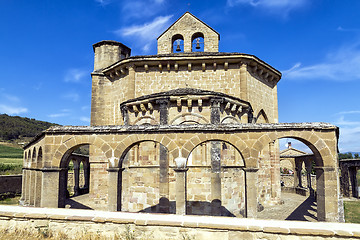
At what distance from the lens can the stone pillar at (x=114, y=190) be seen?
29.3 ft

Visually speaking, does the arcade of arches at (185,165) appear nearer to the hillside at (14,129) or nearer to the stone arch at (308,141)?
the stone arch at (308,141)

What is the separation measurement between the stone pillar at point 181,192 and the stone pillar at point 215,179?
220cm

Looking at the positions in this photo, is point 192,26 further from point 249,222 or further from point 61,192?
point 249,222

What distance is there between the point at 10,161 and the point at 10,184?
58.4 ft

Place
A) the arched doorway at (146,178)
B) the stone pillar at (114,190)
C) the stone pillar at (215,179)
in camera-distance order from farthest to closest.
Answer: the arched doorway at (146,178) → the stone pillar at (215,179) → the stone pillar at (114,190)

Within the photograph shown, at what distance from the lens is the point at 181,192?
28.4 feet

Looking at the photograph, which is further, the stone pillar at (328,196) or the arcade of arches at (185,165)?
the arcade of arches at (185,165)

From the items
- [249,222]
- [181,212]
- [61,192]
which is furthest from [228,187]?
[61,192]

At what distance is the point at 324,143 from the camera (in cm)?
812

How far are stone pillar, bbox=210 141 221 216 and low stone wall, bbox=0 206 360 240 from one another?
4.26 metres

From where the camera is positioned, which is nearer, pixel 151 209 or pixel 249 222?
pixel 249 222

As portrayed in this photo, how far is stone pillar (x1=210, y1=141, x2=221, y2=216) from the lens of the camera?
405 inches

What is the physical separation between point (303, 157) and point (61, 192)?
17.7m

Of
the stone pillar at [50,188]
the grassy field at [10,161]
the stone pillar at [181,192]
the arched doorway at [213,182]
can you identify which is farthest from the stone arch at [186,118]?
the grassy field at [10,161]
